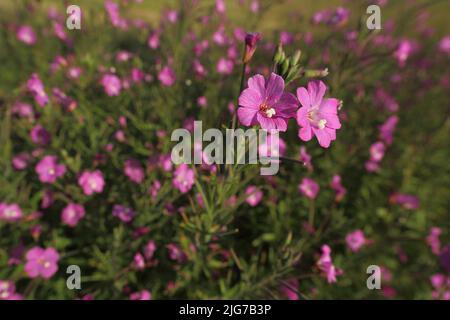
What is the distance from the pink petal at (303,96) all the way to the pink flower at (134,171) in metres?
1.40

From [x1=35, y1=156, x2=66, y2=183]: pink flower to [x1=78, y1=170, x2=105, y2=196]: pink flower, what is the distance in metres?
0.15

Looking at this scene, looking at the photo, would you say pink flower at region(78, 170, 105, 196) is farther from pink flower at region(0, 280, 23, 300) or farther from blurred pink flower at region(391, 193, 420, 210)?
blurred pink flower at region(391, 193, 420, 210)

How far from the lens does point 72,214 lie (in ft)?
7.82

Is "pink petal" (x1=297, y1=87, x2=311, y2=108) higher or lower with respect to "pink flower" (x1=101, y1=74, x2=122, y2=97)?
lower

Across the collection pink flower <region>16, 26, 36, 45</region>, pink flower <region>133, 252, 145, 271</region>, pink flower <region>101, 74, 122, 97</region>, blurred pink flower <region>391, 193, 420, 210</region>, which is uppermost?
pink flower <region>16, 26, 36, 45</region>

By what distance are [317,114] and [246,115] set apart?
0.34 m

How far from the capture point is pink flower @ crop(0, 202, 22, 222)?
2291mm

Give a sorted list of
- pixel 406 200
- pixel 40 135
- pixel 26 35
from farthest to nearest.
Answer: pixel 26 35
pixel 406 200
pixel 40 135

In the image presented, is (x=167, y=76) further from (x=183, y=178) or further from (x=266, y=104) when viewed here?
(x=266, y=104)

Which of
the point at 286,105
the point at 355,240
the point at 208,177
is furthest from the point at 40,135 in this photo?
the point at 355,240

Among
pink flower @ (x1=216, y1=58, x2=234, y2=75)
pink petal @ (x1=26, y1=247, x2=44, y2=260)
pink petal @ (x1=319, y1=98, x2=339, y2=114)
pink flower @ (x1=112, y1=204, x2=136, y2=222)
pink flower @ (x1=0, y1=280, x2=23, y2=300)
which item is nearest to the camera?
pink petal @ (x1=319, y1=98, x2=339, y2=114)

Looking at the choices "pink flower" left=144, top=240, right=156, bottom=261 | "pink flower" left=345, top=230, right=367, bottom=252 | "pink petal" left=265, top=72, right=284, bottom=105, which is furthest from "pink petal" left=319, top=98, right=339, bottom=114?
"pink flower" left=345, top=230, right=367, bottom=252

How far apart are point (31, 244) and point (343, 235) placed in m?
2.47
